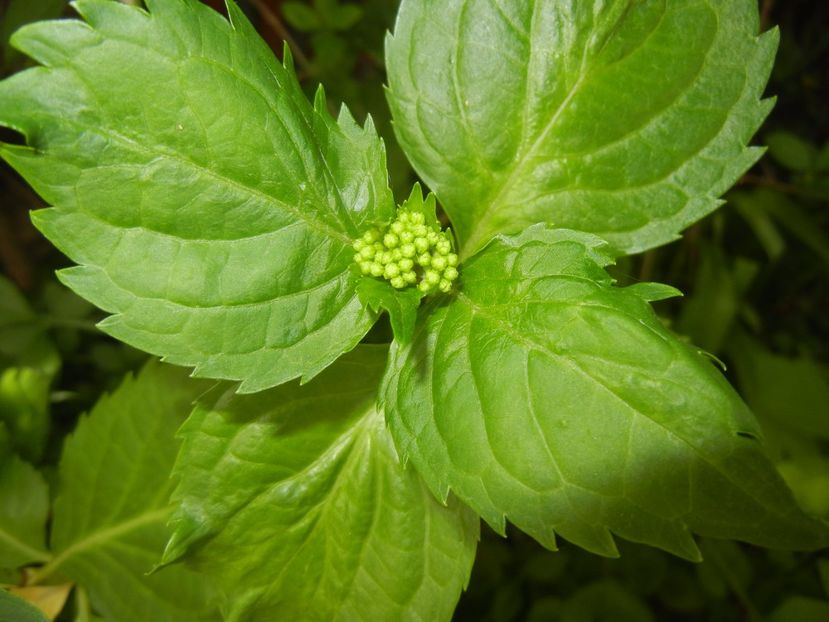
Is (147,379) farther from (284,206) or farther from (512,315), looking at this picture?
(512,315)

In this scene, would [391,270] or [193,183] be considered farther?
[391,270]

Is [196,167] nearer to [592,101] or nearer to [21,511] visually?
[592,101]

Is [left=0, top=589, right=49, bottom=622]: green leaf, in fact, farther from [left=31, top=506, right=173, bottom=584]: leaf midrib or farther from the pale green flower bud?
the pale green flower bud

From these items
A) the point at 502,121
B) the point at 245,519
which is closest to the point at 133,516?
the point at 245,519

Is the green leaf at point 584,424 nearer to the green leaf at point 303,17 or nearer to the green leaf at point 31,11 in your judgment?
the green leaf at point 31,11

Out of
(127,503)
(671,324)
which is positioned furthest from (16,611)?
(671,324)

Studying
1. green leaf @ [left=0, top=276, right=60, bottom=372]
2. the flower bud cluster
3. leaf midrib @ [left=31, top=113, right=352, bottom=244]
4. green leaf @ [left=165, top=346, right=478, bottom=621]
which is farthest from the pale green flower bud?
green leaf @ [left=0, top=276, right=60, bottom=372]
